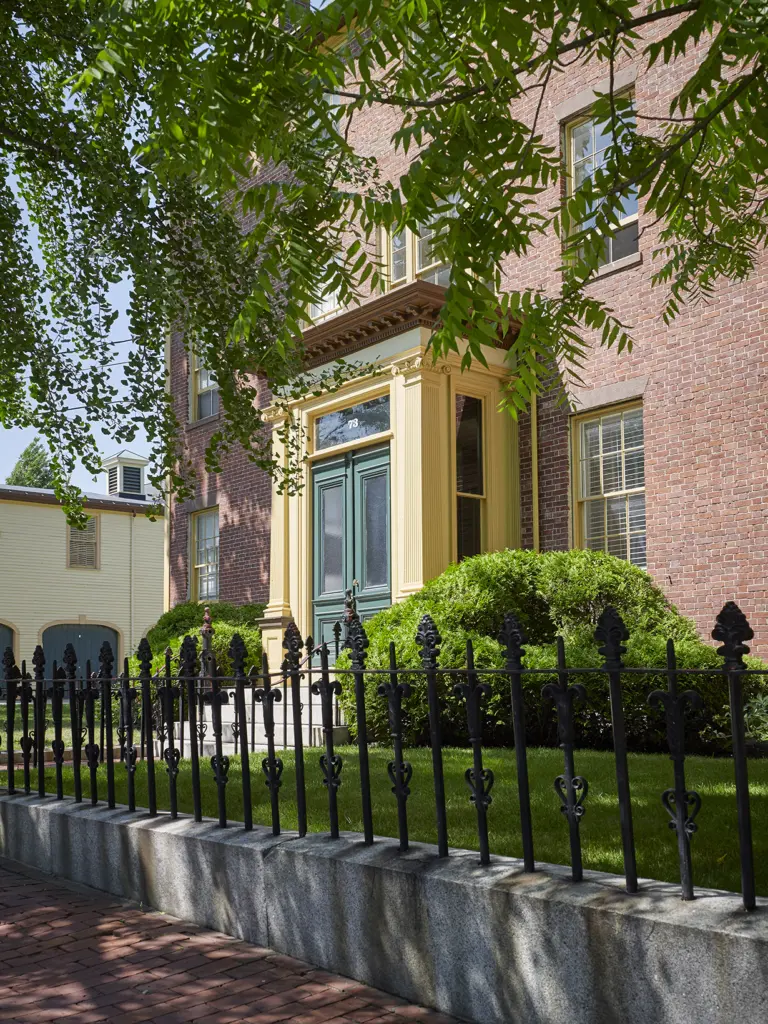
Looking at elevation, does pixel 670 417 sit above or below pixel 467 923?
above

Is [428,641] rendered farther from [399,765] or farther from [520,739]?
[520,739]

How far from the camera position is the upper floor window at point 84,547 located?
107 feet

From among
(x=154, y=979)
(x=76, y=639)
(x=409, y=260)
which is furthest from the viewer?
(x=76, y=639)

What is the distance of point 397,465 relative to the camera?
13180 mm

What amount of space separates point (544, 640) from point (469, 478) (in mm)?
3510

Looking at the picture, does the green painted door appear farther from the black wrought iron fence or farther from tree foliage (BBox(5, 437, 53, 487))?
tree foliage (BBox(5, 437, 53, 487))

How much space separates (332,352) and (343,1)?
418 inches

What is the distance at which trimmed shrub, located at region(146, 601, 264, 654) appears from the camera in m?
16.8

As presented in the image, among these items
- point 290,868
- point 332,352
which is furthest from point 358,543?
point 290,868

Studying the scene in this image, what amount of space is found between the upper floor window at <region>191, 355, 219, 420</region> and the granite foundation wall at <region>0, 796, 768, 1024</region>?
14.8 metres

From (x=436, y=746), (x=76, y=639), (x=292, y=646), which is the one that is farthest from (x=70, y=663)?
(x=76, y=639)

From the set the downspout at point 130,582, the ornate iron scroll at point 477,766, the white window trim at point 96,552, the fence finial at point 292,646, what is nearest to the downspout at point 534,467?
the fence finial at point 292,646

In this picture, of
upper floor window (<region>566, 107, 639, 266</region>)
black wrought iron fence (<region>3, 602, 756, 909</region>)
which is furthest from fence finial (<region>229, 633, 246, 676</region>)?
upper floor window (<region>566, 107, 639, 266</region>)

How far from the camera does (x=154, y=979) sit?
425cm
